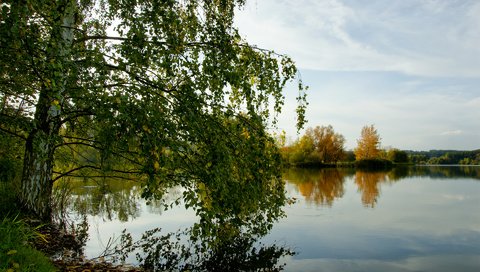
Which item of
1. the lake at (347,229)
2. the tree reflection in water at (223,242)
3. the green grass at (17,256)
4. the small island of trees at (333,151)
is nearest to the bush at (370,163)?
the small island of trees at (333,151)

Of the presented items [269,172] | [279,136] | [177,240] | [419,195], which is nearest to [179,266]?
[177,240]

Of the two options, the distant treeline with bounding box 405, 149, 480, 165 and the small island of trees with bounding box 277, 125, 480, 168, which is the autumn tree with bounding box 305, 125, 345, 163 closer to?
the small island of trees with bounding box 277, 125, 480, 168

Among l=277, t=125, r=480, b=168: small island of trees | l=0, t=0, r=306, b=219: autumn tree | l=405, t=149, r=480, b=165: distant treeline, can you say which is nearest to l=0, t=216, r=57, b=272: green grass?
l=0, t=0, r=306, b=219: autumn tree

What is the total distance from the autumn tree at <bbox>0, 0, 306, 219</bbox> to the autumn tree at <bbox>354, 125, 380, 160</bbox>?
71.1 m

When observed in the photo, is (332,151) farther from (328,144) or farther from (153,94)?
(153,94)

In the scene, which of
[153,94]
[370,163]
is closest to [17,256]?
[153,94]

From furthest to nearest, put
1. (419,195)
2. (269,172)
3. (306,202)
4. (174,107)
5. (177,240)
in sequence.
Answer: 1. (419,195)
2. (306,202)
3. (177,240)
4. (269,172)
5. (174,107)

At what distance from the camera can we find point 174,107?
6.22 metres

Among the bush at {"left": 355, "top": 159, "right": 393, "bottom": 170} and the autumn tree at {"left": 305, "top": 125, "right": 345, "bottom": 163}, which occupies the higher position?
the autumn tree at {"left": 305, "top": 125, "right": 345, "bottom": 163}

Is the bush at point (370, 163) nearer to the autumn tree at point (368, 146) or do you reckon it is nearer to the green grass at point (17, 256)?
the autumn tree at point (368, 146)

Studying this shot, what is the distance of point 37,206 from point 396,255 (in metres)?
10.3

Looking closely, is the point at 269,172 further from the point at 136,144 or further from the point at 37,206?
the point at 37,206

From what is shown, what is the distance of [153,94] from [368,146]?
75.2 metres

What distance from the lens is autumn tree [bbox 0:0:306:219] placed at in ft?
16.0
